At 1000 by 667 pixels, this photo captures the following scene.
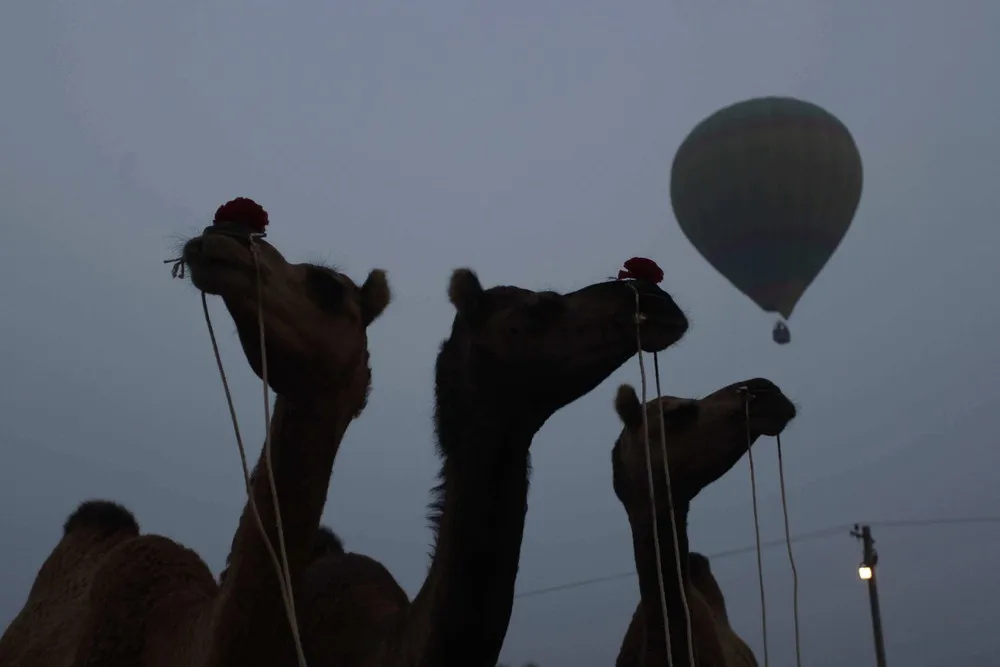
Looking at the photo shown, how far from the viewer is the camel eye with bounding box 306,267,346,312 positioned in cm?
396

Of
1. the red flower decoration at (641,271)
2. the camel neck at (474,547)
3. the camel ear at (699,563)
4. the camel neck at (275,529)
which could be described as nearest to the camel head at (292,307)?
the camel neck at (275,529)

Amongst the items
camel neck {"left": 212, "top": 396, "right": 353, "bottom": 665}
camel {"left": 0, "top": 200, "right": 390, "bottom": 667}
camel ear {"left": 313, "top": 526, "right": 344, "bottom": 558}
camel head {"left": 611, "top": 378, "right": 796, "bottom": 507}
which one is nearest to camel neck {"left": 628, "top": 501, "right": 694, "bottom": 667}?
camel head {"left": 611, "top": 378, "right": 796, "bottom": 507}

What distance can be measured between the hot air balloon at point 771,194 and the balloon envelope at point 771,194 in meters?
0.01

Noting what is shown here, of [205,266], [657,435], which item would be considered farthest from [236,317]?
[657,435]

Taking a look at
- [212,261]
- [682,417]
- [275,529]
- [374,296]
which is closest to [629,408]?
[682,417]

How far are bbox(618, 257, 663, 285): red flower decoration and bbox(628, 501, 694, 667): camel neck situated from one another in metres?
2.25

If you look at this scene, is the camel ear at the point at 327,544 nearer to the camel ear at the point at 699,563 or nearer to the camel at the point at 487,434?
the camel at the point at 487,434

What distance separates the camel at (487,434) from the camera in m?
3.93

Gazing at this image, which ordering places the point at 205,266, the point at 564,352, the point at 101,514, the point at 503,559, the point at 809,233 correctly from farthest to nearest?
1. the point at 809,233
2. the point at 101,514
3. the point at 564,352
4. the point at 503,559
5. the point at 205,266

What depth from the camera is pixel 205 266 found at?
11.2ft

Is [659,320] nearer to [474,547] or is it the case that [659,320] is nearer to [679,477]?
[474,547]

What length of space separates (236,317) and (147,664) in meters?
1.66

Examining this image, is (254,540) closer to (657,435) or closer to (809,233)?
(657,435)

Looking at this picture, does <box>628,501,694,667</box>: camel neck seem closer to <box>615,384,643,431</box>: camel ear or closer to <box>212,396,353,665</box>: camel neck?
<box>615,384,643,431</box>: camel ear
